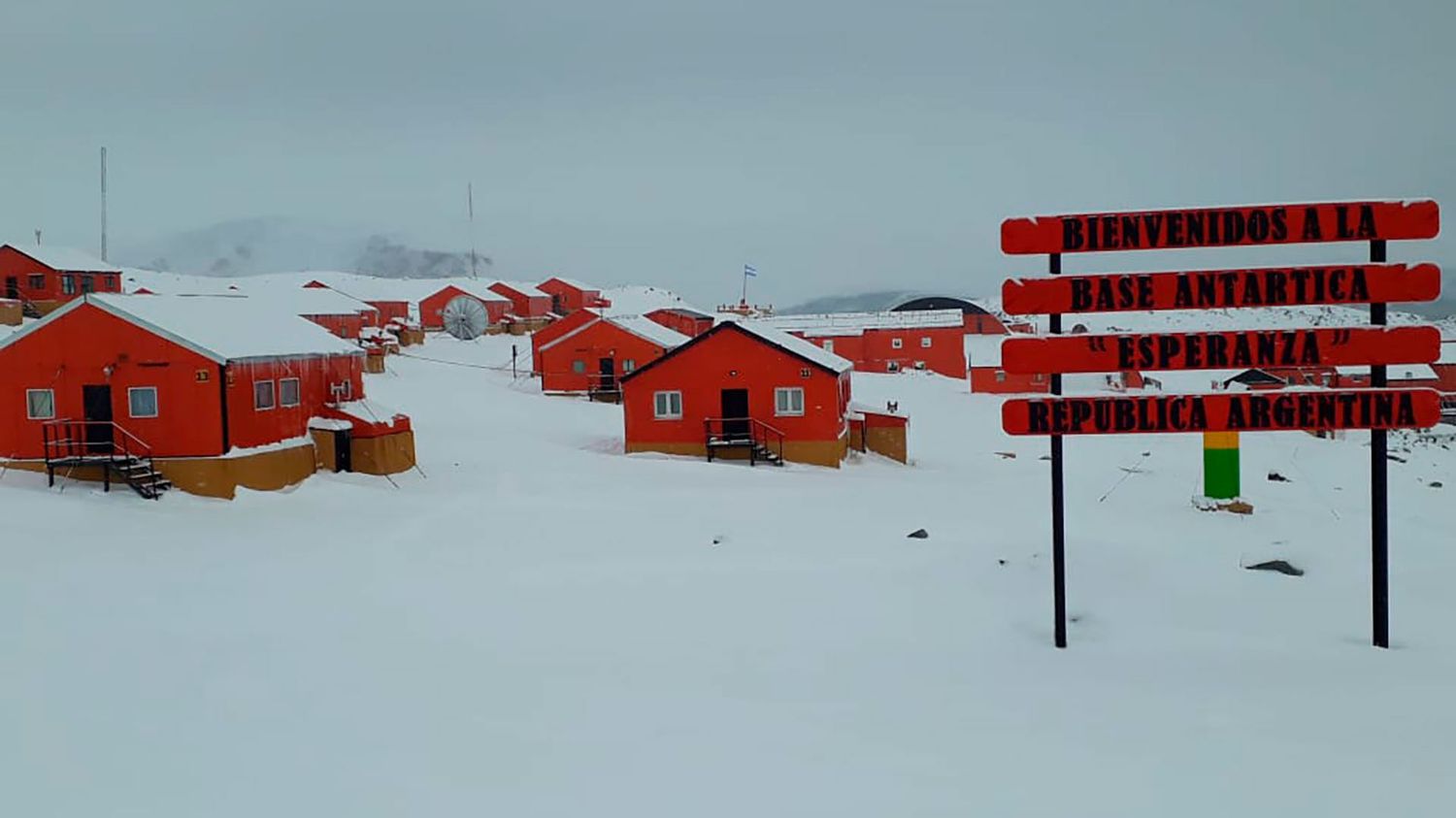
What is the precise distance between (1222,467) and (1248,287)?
14.9 m

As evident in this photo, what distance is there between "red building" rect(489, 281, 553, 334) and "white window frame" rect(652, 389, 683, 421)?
49.6 m

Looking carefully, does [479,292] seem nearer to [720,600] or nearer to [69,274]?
[69,274]

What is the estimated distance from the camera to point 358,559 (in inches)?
750

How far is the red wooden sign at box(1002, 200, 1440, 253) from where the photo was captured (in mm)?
12703

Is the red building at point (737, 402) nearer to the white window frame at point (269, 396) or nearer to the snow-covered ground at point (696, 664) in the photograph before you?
the snow-covered ground at point (696, 664)

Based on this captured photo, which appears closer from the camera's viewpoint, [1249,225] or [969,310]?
[1249,225]

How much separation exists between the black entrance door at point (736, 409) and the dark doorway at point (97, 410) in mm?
16896

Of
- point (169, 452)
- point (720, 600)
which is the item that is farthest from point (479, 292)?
point (720, 600)

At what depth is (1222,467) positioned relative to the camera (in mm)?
26391

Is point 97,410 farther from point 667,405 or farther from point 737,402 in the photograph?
point 737,402

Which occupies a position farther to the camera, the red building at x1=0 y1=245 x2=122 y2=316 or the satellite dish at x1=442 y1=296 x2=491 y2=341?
the satellite dish at x1=442 y1=296 x2=491 y2=341

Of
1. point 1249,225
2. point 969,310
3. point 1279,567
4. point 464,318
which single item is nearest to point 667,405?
point 1279,567

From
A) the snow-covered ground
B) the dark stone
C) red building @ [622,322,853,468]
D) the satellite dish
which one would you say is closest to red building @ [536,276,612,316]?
the satellite dish

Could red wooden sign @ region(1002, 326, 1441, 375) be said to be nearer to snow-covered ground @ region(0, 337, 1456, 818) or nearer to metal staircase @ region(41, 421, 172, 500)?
snow-covered ground @ region(0, 337, 1456, 818)
